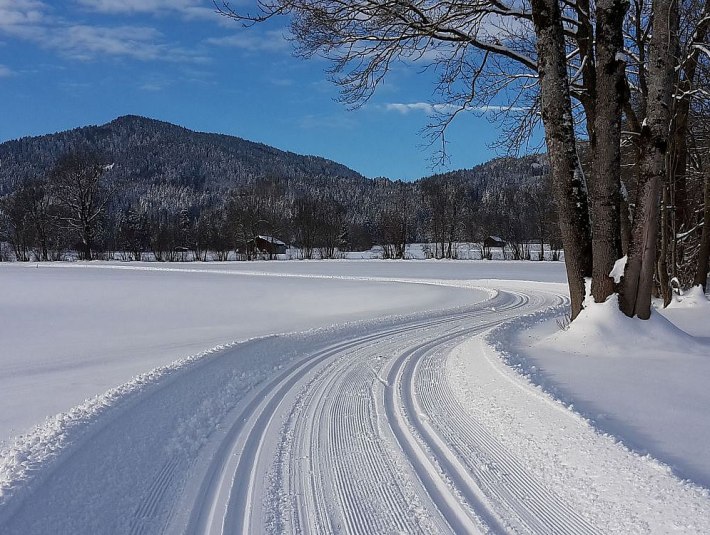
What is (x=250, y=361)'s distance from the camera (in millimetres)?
7535

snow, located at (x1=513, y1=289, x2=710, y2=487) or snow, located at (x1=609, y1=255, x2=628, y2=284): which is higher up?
snow, located at (x1=609, y1=255, x2=628, y2=284)

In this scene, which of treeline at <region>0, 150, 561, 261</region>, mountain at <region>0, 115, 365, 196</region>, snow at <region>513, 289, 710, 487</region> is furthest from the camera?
mountain at <region>0, 115, 365, 196</region>

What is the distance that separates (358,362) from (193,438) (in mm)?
3557

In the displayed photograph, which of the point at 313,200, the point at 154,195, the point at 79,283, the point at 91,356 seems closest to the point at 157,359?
the point at 91,356

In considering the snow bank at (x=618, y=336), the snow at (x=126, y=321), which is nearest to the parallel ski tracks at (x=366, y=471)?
the snow bank at (x=618, y=336)

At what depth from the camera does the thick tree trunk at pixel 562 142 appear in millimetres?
7309

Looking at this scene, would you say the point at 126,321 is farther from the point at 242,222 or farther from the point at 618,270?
the point at 242,222

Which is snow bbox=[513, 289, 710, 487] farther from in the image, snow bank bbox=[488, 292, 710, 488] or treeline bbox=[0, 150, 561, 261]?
treeline bbox=[0, 150, 561, 261]

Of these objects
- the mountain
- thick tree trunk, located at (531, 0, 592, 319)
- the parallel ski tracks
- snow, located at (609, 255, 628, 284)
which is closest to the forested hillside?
thick tree trunk, located at (531, 0, 592, 319)

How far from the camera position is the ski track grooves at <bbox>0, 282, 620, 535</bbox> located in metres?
2.88

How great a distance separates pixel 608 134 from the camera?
7164 mm

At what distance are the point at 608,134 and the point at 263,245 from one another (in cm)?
6024

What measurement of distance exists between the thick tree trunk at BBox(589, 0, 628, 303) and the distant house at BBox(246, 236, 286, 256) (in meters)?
55.4

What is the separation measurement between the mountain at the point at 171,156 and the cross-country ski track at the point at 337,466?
442 feet
